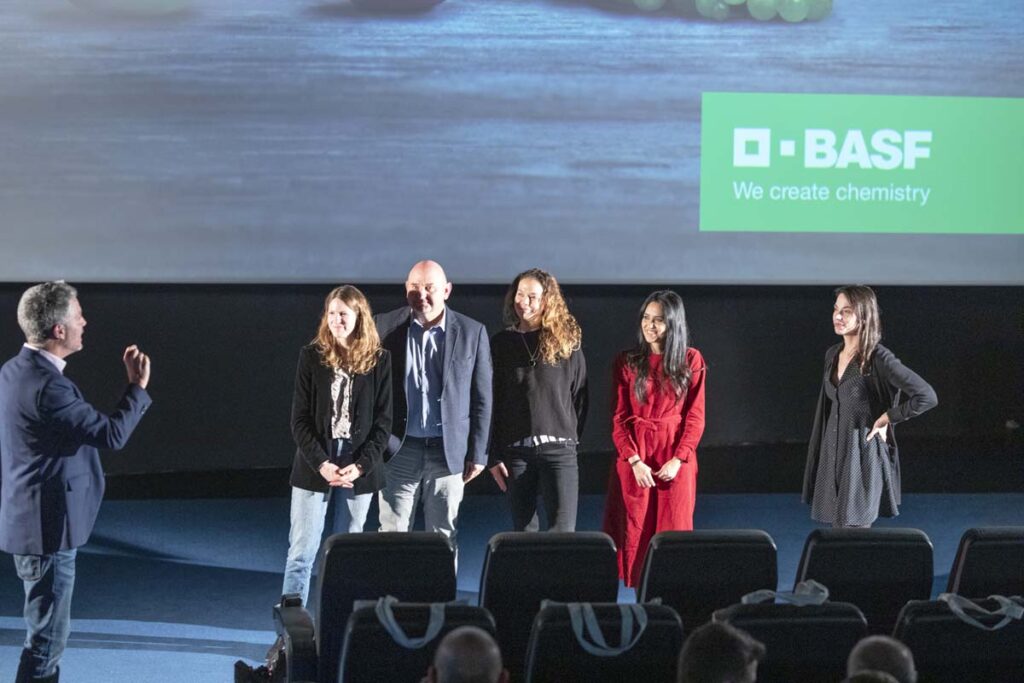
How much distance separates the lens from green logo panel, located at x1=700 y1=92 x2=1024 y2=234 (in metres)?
6.23

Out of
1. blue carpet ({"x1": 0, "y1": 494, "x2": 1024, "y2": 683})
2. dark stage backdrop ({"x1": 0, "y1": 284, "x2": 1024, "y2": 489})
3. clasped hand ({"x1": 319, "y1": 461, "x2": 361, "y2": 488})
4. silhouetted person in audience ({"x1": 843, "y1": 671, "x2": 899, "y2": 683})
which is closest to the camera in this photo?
silhouetted person in audience ({"x1": 843, "y1": 671, "x2": 899, "y2": 683})

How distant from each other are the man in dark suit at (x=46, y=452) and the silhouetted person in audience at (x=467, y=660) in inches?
62.2

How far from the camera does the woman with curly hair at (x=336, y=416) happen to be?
3.97 m

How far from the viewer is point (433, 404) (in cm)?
423

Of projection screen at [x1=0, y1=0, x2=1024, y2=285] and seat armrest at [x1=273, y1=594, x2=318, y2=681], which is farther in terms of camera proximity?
projection screen at [x1=0, y1=0, x2=1024, y2=285]

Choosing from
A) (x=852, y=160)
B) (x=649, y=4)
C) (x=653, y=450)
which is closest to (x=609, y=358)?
(x=852, y=160)

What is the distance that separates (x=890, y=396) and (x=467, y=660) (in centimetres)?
267

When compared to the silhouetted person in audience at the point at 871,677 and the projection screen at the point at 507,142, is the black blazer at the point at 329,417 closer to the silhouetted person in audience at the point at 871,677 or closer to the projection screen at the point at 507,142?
the projection screen at the point at 507,142

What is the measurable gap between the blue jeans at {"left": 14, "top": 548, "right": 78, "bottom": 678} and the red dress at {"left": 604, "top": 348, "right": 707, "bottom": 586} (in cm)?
192

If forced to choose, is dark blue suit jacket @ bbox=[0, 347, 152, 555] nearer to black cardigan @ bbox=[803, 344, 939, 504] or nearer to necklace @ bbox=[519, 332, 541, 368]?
necklace @ bbox=[519, 332, 541, 368]

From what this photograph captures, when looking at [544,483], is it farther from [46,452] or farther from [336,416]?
[46,452]

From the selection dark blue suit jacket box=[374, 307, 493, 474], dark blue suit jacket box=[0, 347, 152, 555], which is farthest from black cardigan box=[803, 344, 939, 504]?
dark blue suit jacket box=[0, 347, 152, 555]

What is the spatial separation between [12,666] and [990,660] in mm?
→ 3119

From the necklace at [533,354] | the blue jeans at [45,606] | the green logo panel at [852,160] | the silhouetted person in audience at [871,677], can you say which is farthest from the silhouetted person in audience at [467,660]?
the green logo panel at [852,160]
